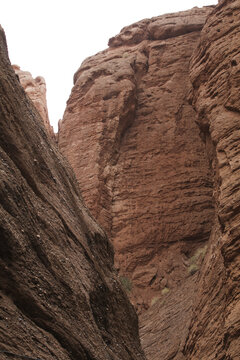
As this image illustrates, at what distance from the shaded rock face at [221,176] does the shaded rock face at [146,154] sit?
7.00 metres

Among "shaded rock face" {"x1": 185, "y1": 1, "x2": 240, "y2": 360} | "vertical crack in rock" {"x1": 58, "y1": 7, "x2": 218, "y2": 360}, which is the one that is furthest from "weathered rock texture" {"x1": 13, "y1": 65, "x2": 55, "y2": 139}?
A: "shaded rock face" {"x1": 185, "y1": 1, "x2": 240, "y2": 360}

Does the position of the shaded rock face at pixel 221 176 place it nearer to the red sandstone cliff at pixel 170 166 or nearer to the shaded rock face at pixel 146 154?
the red sandstone cliff at pixel 170 166

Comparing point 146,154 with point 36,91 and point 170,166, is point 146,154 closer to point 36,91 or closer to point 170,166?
point 170,166

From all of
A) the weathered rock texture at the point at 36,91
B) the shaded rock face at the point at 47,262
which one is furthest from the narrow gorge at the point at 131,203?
the weathered rock texture at the point at 36,91

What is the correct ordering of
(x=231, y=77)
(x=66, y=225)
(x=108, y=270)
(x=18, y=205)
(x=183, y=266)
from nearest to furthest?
(x=18, y=205) → (x=66, y=225) → (x=108, y=270) → (x=231, y=77) → (x=183, y=266)

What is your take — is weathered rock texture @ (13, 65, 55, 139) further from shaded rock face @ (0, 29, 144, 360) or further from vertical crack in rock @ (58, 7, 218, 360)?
shaded rock face @ (0, 29, 144, 360)

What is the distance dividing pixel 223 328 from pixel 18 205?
311 inches

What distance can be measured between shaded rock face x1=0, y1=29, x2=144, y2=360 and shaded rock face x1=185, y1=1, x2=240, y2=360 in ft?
9.89

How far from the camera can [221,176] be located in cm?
1656

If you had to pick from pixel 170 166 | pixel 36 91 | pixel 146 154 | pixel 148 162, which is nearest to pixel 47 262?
pixel 170 166

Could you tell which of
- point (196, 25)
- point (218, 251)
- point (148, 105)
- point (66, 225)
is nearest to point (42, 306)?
point (66, 225)

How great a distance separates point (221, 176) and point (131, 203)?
13.2 meters

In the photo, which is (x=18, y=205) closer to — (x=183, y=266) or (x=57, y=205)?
(x=57, y=205)

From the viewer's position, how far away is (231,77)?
18609 millimetres
